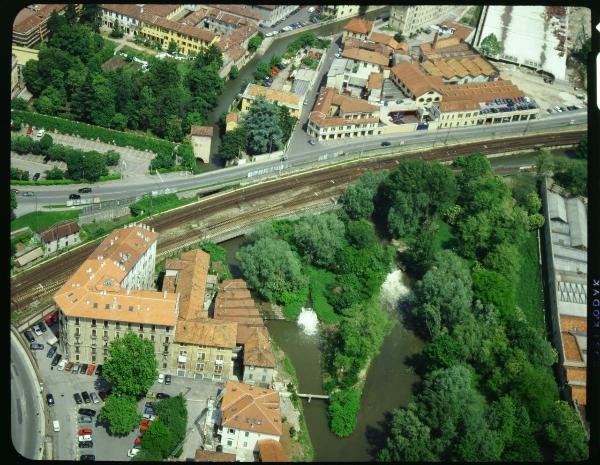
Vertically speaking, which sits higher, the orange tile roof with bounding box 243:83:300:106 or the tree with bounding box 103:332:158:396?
the orange tile roof with bounding box 243:83:300:106

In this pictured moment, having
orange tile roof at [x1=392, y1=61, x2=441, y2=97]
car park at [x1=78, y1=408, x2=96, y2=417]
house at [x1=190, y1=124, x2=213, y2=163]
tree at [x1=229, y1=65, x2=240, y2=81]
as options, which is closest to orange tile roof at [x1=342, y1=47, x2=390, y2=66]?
orange tile roof at [x1=392, y1=61, x2=441, y2=97]

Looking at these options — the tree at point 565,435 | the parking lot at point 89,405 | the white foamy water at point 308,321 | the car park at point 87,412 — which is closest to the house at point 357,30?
the white foamy water at point 308,321

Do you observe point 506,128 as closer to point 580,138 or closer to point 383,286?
point 580,138

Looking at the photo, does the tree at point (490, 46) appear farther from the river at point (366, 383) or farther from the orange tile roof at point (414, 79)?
the river at point (366, 383)

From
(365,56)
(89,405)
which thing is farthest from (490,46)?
(89,405)

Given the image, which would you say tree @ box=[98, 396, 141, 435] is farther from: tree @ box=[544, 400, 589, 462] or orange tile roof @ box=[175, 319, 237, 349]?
tree @ box=[544, 400, 589, 462]

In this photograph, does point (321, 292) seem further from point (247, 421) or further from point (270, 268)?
point (247, 421)
